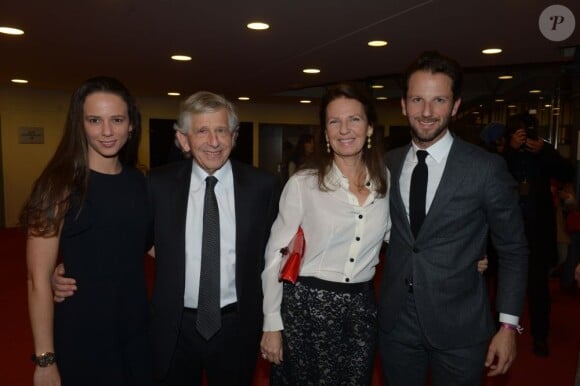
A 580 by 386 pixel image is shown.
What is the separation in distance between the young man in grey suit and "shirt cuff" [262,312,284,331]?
0.44 m

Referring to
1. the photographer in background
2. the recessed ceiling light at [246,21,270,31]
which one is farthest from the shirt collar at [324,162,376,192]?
the recessed ceiling light at [246,21,270,31]

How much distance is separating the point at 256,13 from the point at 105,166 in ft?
7.86

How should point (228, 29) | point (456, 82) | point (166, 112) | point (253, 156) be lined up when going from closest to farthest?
point (456, 82) < point (228, 29) < point (166, 112) < point (253, 156)

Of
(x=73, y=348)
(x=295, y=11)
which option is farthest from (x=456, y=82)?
(x=295, y=11)

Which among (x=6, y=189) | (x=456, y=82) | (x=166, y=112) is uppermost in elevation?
(x=166, y=112)

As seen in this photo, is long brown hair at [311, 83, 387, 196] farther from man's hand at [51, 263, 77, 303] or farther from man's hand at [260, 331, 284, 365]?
man's hand at [51, 263, 77, 303]

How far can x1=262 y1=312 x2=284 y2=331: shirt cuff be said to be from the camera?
6.35 ft

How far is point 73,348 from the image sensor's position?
5.86 feet

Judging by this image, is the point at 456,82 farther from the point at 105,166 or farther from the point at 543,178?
the point at 543,178

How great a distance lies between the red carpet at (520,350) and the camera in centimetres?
344

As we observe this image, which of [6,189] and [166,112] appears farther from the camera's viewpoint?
[166,112]

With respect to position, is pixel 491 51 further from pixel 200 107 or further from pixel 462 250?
pixel 200 107

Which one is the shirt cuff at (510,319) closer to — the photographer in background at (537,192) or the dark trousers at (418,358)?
the dark trousers at (418,358)

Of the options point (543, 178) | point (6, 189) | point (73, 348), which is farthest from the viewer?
point (6, 189)
